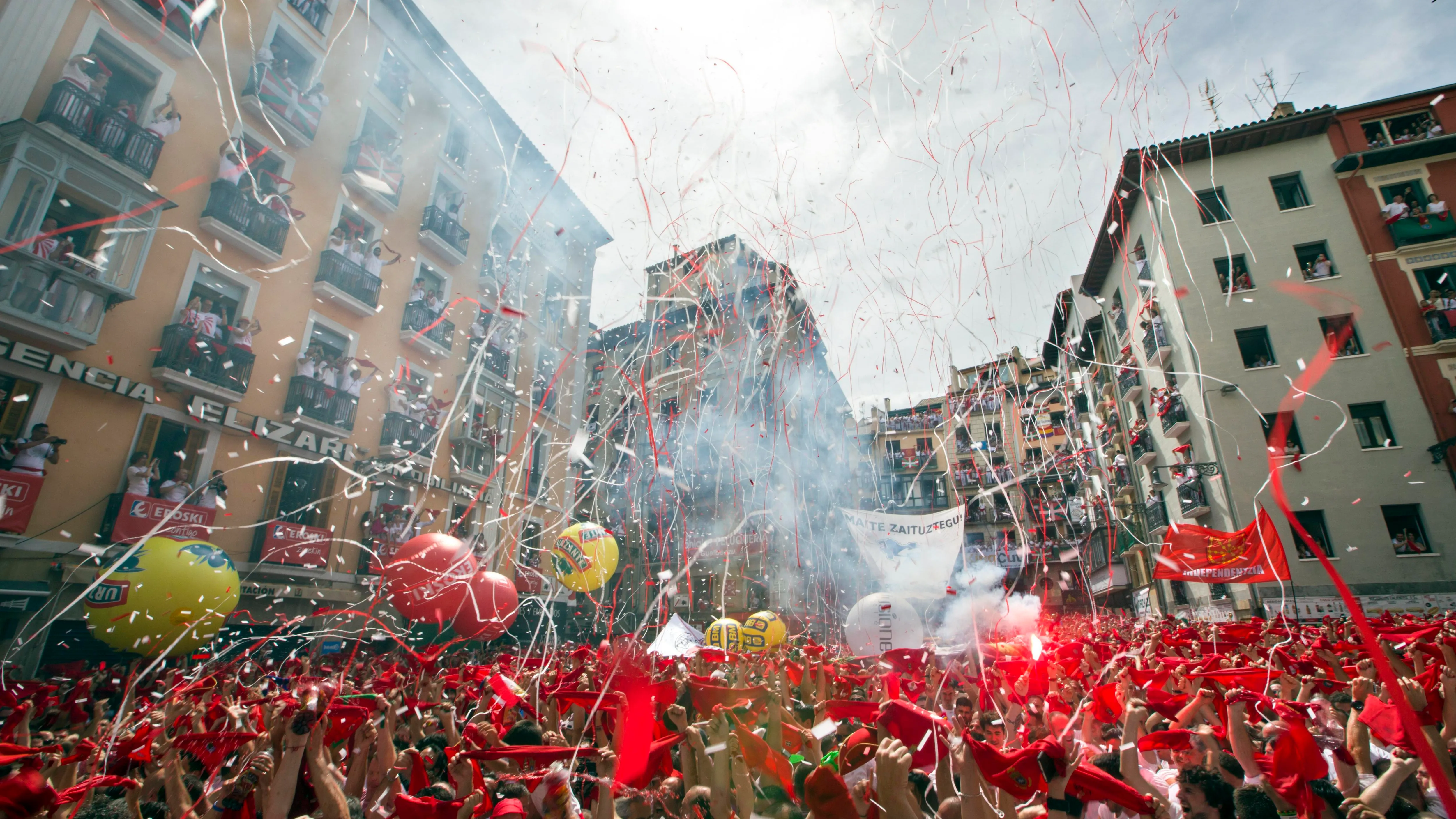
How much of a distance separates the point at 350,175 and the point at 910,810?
55.1 ft

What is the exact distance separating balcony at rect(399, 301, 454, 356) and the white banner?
29.0 ft

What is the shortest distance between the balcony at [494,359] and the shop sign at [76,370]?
711 centimetres

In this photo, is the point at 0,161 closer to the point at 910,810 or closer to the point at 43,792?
the point at 43,792

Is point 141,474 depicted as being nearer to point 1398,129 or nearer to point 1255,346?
point 1255,346

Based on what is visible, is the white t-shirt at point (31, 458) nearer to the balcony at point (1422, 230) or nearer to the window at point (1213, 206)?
the window at point (1213, 206)

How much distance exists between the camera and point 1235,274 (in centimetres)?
2014

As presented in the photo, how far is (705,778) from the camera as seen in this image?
12.2 feet

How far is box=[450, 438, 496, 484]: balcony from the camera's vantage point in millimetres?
16750

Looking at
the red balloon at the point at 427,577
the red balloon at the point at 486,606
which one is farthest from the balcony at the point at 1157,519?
the red balloon at the point at 427,577

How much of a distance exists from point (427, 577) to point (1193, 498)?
820 inches

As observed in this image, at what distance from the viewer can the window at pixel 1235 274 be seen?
19.8 meters

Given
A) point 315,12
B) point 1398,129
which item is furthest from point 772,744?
point 1398,129

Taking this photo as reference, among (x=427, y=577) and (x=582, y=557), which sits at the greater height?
(x=582, y=557)

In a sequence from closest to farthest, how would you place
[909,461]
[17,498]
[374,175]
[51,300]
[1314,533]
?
1. [17,498]
2. [51,300]
3. [374,175]
4. [1314,533]
5. [909,461]
